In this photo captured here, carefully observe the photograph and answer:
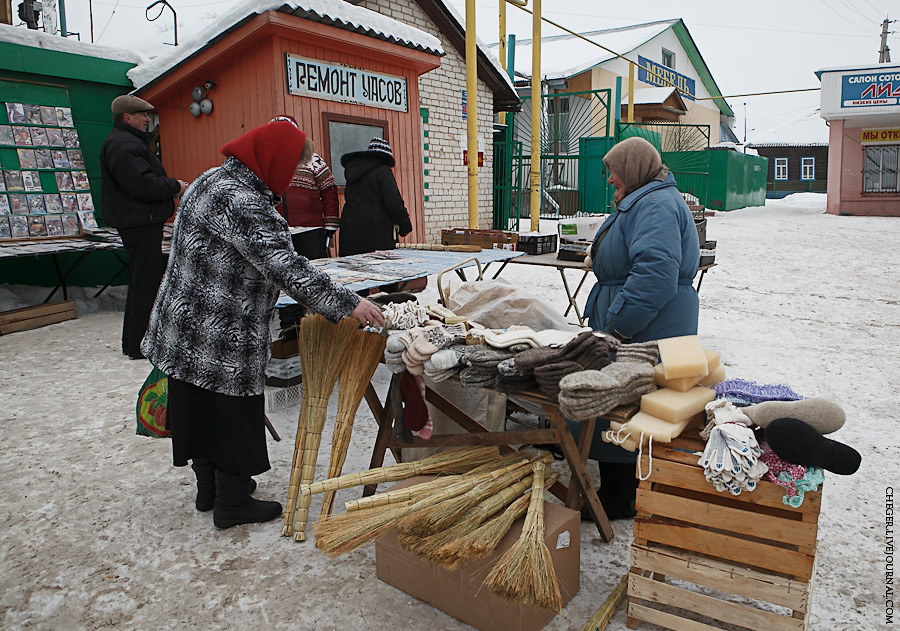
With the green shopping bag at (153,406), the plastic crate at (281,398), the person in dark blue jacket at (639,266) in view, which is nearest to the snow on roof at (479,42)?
the plastic crate at (281,398)

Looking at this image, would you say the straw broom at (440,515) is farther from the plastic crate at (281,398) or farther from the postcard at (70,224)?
the postcard at (70,224)

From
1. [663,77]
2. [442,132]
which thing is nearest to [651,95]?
[663,77]

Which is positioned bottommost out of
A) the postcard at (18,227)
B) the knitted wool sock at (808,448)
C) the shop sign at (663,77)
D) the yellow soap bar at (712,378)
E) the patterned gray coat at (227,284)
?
the knitted wool sock at (808,448)

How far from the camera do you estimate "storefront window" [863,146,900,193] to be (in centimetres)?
2042

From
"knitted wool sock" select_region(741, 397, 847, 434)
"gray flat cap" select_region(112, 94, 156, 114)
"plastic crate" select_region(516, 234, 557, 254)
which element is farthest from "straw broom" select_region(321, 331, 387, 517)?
"gray flat cap" select_region(112, 94, 156, 114)

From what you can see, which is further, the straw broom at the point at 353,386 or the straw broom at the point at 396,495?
the straw broom at the point at 353,386

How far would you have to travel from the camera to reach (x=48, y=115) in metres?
7.82

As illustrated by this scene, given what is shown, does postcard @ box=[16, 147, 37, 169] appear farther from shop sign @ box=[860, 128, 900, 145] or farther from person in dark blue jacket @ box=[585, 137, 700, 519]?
shop sign @ box=[860, 128, 900, 145]

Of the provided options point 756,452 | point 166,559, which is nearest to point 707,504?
point 756,452

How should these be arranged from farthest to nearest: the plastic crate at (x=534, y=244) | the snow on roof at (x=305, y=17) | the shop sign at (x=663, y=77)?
1. the shop sign at (x=663, y=77)
2. the snow on roof at (x=305, y=17)
3. the plastic crate at (x=534, y=244)

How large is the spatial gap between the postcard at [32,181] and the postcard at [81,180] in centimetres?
40

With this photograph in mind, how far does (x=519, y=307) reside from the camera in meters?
3.39

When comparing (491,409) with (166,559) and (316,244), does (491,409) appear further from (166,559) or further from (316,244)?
(316,244)

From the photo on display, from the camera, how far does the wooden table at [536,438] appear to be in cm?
251
